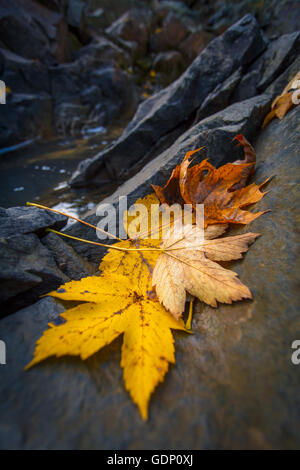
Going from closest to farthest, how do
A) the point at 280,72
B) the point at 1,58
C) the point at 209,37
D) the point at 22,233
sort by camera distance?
the point at 22,233
the point at 280,72
the point at 1,58
the point at 209,37

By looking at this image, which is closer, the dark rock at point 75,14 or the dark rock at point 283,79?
the dark rock at point 283,79

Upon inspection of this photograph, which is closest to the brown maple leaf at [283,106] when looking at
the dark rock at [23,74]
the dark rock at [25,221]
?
the dark rock at [25,221]

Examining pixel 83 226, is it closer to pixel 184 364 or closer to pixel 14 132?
Result: pixel 184 364

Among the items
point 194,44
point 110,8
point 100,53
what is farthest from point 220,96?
point 110,8

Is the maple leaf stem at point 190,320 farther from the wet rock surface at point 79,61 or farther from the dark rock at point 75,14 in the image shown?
the dark rock at point 75,14

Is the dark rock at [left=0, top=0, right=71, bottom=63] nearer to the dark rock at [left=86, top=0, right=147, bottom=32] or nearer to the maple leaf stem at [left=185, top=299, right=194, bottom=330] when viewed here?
the dark rock at [left=86, top=0, right=147, bottom=32]

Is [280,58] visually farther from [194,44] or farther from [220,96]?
[194,44]

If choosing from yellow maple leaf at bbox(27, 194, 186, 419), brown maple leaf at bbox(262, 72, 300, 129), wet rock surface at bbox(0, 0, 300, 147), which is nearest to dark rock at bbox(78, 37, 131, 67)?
wet rock surface at bbox(0, 0, 300, 147)

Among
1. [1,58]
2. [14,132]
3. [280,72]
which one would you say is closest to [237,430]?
[280,72]
